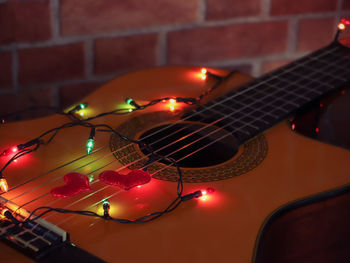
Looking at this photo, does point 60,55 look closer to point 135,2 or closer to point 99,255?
point 135,2

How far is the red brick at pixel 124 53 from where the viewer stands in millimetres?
1233

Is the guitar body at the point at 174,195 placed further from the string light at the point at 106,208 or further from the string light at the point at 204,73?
the string light at the point at 204,73

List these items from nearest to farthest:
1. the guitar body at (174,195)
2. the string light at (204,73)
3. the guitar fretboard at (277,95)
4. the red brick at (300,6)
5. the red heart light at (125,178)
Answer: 1. the guitar body at (174,195)
2. the red heart light at (125,178)
3. the guitar fretboard at (277,95)
4. the string light at (204,73)
5. the red brick at (300,6)

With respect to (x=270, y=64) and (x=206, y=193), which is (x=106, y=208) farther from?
(x=270, y=64)

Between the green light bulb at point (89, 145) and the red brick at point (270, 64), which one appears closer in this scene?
the green light bulb at point (89, 145)

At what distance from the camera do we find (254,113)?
92 cm

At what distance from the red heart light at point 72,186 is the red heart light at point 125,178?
0.03 m

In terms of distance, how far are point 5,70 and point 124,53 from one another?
0.96 ft

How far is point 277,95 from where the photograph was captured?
98 centimetres

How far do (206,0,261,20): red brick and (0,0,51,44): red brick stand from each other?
0.43 metres

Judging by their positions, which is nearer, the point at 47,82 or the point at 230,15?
the point at 47,82

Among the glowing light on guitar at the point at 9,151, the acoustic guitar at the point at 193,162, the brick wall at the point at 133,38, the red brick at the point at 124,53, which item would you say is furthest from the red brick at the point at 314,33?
the glowing light on guitar at the point at 9,151

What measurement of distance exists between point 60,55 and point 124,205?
2.01 feet

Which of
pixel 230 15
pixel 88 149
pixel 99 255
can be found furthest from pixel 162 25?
pixel 99 255
